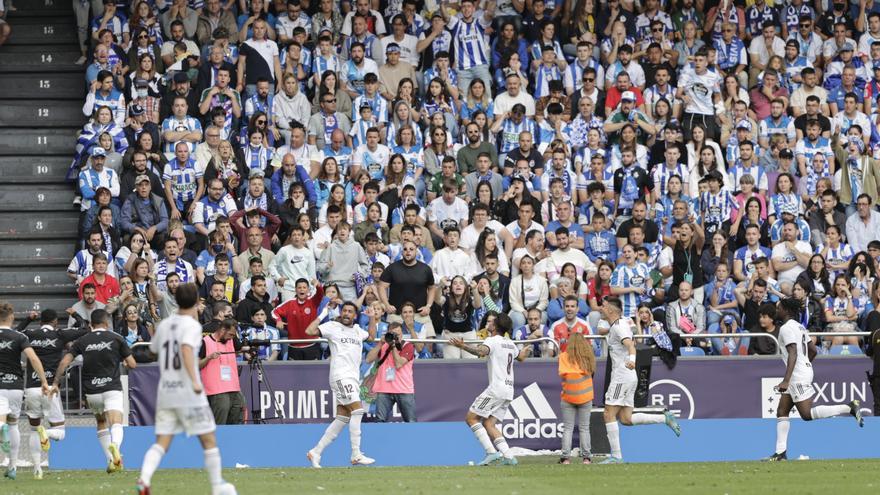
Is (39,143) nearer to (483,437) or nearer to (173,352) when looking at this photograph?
(483,437)

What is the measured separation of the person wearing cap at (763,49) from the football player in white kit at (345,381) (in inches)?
485

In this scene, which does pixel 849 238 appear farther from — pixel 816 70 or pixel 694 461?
pixel 694 461

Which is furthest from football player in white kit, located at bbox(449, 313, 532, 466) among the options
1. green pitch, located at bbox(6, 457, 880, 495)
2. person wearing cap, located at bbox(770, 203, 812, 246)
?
person wearing cap, located at bbox(770, 203, 812, 246)

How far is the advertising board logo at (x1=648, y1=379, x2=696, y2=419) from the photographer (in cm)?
2239

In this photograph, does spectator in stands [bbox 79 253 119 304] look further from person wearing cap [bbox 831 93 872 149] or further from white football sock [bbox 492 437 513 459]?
person wearing cap [bbox 831 93 872 149]

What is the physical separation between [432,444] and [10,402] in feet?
19.2

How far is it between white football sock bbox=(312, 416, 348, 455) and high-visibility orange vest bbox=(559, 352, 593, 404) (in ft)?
9.51

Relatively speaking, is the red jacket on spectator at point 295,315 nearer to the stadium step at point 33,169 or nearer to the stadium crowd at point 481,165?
the stadium crowd at point 481,165

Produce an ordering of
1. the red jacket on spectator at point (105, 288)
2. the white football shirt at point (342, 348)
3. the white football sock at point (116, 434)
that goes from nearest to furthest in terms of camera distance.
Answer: the white football sock at point (116, 434) → the white football shirt at point (342, 348) → the red jacket on spectator at point (105, 288)

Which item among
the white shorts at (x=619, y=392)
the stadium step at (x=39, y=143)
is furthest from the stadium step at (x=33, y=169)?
the white shorts at (x=619, y=392)

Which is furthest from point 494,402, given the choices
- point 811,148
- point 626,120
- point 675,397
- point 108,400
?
point 811,148

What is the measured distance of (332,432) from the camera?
19.2 metres

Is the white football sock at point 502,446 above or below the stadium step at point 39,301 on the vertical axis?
below

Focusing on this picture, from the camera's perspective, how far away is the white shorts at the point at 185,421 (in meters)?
13.2
